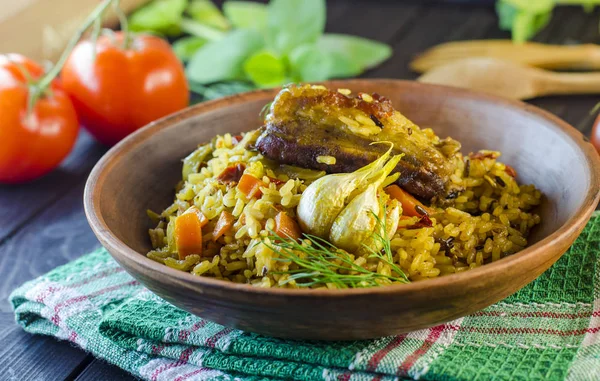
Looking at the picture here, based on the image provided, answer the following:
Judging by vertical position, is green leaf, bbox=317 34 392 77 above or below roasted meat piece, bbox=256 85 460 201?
below

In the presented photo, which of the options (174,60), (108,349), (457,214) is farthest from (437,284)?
(174,60)

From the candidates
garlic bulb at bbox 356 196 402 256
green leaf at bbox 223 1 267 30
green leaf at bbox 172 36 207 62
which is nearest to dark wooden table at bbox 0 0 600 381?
green leaf at bbox 223 1 267 30

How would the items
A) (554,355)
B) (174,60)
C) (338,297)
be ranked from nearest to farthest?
(338,297) < (554,355) < (174,60)

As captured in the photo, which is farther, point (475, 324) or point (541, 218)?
point (541, 218)

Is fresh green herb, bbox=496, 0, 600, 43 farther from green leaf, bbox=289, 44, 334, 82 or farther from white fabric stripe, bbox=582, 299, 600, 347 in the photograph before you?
white fabric stripe, bbox=582, 299, 600, 347

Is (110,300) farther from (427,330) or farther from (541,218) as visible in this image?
(541,218)

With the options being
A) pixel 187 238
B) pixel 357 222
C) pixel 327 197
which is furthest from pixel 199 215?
pixel 357 222

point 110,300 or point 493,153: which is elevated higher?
point 493,153

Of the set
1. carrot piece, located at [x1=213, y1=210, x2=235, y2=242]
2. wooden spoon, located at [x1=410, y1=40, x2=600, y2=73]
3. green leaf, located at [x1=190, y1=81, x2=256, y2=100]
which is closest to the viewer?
carrot piece, located at [x1=213, y1=210, x2=235, y2=242]
